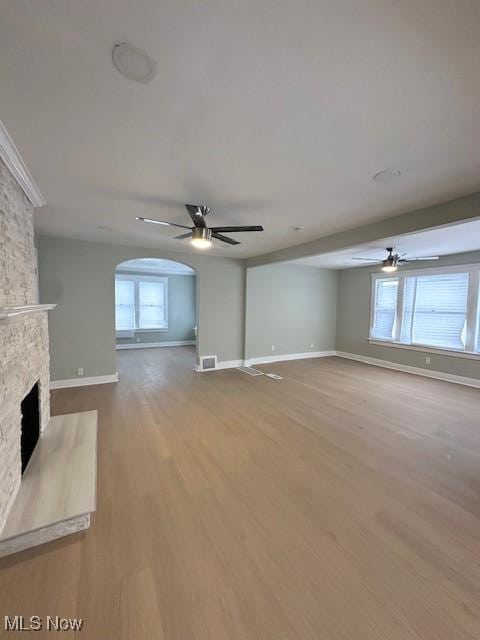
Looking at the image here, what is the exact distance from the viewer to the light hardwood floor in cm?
130

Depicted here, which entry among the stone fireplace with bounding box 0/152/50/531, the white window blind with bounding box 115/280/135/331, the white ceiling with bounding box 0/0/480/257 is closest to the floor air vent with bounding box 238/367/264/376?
the stone fireplace with bounding box 0/152/50/531

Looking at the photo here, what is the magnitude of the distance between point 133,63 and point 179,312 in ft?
26.6

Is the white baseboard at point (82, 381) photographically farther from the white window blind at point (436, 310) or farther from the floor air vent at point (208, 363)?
the white window blind at point (436, 310)

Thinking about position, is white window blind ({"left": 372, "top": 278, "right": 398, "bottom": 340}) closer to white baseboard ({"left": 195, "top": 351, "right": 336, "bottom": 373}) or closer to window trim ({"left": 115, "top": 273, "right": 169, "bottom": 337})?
white baseboard ({"left": 195, "top": 351, "right": 336, "bottom": 373})

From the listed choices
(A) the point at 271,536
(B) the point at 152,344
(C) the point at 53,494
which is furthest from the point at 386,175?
(B) the point at 152,344

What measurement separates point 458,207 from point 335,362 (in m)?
5.11

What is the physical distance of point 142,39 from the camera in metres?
1.08

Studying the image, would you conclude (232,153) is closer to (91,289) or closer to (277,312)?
(91,289)

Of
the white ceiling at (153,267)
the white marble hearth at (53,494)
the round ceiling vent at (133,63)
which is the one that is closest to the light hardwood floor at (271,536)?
the white marble hearth at (53,494)

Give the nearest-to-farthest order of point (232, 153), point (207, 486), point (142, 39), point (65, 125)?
point (142, 39)
point (65, 125)
point (232, 153)
point (207, 486)

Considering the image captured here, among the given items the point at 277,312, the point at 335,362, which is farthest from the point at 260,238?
the point at 335,362

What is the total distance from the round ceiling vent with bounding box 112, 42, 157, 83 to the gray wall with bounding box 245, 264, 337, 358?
518 centimetres

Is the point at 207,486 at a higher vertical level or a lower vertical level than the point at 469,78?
lower

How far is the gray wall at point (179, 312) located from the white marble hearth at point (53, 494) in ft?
20.5
